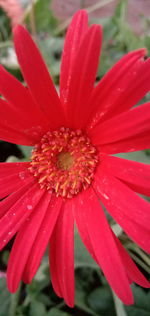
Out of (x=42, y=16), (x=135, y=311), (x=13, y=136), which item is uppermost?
(x=42, y=16)

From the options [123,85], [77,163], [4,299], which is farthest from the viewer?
[4,299]

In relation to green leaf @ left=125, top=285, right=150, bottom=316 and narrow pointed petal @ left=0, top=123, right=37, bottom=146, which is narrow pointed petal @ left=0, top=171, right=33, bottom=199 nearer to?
narrow pointed petal @ left=0, top=123, right=37, bottom=146

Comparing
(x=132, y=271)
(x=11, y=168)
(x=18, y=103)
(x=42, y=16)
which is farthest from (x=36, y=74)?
(x=42, y=16)

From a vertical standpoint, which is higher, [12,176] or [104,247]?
[12,176]

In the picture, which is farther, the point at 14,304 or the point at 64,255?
the point at 14,304

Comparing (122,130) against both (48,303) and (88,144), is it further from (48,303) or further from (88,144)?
(48,303)

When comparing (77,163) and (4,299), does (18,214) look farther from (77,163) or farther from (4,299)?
(4,299)
